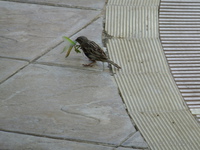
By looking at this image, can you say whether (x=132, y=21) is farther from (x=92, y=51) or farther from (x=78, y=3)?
(x=92, y=51)

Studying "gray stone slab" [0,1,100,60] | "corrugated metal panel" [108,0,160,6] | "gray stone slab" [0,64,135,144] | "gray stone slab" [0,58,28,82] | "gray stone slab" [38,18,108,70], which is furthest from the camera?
"corrugated metal panel" [108,0,160,6]

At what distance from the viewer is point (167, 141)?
4.16 m

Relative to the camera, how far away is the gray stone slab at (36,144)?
156 inches

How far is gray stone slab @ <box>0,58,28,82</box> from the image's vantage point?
511cm

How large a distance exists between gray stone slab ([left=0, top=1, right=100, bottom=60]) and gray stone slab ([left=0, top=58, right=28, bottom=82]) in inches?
4.5

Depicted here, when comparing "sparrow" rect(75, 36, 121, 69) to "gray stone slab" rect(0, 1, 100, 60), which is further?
"gray stone slab" rect(0, 1, 100, 60)

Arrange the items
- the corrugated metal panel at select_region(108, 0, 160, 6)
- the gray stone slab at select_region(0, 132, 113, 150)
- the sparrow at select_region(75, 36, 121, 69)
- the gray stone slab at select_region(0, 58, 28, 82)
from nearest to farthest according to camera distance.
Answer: the gray stone slab at select_region(0, 132, 113, 150) → the gray stone slab at select_region(0, 58, 28, 82) → the sparrow at select_region(75, 36, 121, 69) → the corrugated metal panel at select_region(108, 0, 160, 6)

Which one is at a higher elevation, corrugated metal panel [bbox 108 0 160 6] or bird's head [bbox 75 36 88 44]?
corrugated metal panel [bbox 108 0 160 6]

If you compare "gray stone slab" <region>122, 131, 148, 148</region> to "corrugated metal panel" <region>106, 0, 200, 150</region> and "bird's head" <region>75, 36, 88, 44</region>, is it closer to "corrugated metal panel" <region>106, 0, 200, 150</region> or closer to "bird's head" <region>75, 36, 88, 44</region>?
"corrugated metal panel" <region>106, 0, 200, 150</region>

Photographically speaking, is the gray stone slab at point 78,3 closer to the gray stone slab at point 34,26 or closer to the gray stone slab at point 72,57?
the gray stone slab at point 34,26

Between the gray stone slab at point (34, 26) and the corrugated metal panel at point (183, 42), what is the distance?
98 cm

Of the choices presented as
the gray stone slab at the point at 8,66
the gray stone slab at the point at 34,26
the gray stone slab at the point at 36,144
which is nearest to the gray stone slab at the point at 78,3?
the gray stone slab at the point at 34,26

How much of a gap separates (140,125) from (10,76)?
60.8 inches

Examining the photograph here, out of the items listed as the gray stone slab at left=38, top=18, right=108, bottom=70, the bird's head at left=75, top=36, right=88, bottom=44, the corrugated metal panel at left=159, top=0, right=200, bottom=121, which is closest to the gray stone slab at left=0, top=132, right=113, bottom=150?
the corrugated metal panel at left=159, top=0, right=200, bottom=121
